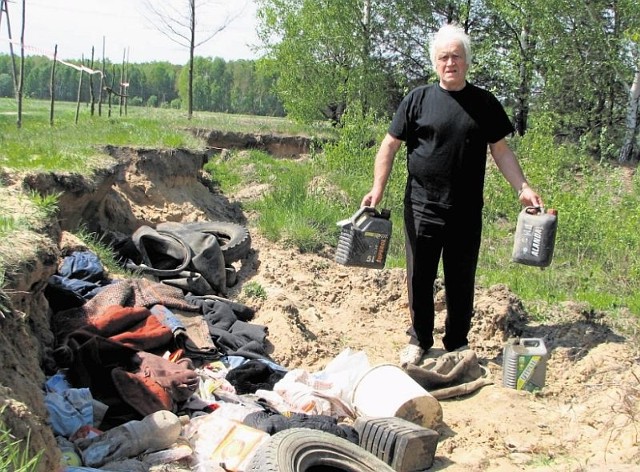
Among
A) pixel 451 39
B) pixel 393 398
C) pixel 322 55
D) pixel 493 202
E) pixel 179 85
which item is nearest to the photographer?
pixel 393 398

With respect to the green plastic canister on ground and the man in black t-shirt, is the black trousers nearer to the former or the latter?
the man in black t-shirt

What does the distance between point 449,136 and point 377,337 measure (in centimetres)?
220

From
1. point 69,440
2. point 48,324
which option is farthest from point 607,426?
point 48,324

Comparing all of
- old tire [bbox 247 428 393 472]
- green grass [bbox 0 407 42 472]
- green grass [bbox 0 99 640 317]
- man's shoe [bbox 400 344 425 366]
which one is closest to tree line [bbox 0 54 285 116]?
green grass [bbox 0 99 640 317]

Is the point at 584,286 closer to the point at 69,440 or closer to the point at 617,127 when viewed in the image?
the point at 69,440

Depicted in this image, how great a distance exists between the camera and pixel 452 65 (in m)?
4.79

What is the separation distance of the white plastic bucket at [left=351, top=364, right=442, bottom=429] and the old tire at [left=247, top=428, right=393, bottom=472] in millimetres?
652

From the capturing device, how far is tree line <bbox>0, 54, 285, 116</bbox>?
73.2 m

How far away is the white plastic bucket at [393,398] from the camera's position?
4367mm

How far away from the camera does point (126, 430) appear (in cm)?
364

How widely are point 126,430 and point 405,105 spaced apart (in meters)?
2.85

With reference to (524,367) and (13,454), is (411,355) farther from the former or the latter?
(13,454)

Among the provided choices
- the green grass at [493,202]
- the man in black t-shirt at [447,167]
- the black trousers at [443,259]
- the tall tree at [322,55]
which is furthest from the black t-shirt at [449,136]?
the tall tree at [322,55]

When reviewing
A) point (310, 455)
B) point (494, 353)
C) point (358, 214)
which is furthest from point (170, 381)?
point (494, 353)
